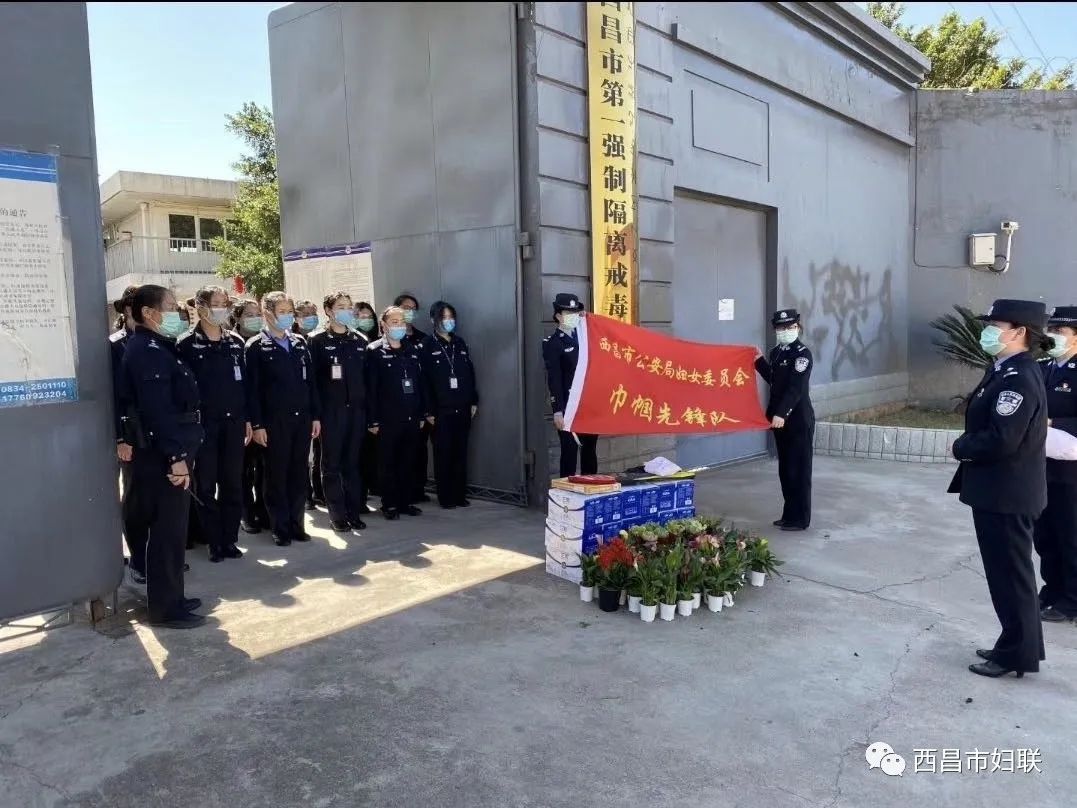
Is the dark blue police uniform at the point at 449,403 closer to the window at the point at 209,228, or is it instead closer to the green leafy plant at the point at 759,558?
the green leafy plant at the point at 759,558

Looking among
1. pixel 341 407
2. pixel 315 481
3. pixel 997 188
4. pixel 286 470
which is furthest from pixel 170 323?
pixel 997 188

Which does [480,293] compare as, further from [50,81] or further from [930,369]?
[930,369]

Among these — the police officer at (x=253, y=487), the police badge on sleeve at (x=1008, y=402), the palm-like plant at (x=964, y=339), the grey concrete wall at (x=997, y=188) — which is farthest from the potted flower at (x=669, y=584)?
the grey concrete wall at (x=997, y=188)

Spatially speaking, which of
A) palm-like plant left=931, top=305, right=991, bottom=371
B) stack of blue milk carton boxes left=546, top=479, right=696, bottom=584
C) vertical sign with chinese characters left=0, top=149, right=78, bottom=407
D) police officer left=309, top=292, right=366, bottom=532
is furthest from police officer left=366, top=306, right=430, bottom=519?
palm-like plant left=931, top=305, right=991, bottom=371

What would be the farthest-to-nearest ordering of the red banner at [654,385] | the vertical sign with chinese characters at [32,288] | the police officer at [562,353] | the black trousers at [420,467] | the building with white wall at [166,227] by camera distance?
the building with white wall at [166,227] → the black trousers at [420,467] → the police officer at [562,353] → the red banner at [654,385] → the vertical sign with chinese characters at [32,288]

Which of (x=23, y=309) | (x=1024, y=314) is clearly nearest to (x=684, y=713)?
(x=1024, y=314)

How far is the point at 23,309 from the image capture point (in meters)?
3.87

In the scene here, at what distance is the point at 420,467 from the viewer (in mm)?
7312

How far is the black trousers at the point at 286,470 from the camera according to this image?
19.5 ft

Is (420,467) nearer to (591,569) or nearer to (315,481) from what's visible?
(315,481)

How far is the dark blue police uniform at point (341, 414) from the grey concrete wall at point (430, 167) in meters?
1.29

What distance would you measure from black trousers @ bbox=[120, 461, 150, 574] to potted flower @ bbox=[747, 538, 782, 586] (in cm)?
350

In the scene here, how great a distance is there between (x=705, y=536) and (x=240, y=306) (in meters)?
3.95

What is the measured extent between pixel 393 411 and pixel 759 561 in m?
3.28
